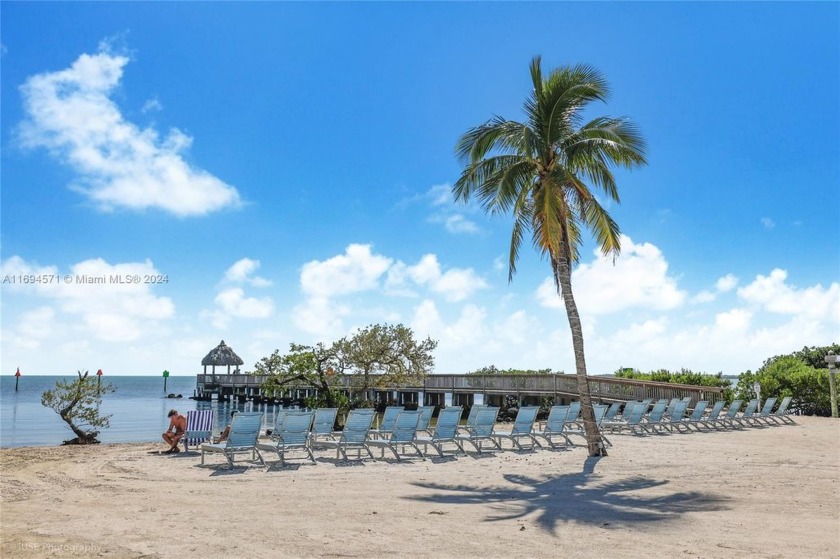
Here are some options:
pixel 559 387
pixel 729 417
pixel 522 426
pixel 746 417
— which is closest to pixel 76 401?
pixel 522 426

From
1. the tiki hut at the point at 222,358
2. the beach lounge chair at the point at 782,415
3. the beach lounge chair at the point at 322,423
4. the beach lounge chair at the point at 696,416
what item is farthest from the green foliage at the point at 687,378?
the tiki hut at the point at 222,358

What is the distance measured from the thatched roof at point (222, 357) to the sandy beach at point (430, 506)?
5060 centimetres

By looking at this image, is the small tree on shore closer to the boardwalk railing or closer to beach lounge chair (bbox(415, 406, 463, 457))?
the boardwalk railing

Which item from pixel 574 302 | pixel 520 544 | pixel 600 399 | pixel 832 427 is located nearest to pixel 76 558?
pixel 520 544

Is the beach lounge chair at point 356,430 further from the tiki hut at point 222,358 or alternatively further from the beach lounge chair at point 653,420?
the tiki hut at point 222,358

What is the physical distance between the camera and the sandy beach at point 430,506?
20.0ft

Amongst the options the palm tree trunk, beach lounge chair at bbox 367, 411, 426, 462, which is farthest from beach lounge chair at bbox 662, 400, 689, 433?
beach lounge chair at bbox 367, 411, 426, 462

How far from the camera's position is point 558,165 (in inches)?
546

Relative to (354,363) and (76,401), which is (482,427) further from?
(76,401)

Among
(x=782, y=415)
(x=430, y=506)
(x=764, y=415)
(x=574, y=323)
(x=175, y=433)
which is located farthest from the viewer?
(x=782, y=415)

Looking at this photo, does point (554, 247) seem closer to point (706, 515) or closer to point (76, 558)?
point (706, 515)

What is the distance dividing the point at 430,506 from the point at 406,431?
4810mm

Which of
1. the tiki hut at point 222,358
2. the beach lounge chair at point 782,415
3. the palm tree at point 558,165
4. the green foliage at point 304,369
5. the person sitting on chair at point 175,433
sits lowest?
the beach lounge chair at point 782,415

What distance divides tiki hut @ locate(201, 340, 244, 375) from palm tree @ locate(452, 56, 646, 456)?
2038 inches
